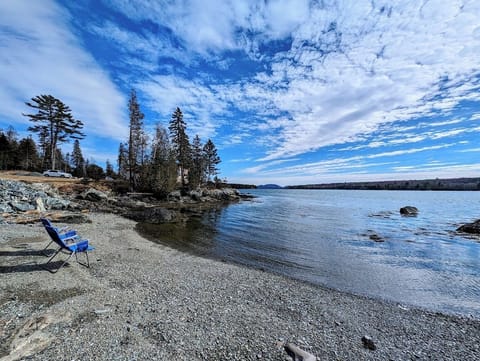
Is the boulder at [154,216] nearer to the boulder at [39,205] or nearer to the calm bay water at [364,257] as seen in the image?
the calm bay water at [364,257]

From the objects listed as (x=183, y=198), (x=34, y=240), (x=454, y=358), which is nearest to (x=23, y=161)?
(x=183, y=198)

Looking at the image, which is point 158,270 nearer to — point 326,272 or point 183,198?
point 326,272

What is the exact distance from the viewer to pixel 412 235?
16.7m

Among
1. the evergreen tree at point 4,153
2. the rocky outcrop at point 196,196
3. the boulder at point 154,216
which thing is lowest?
the boulder at point 154,216

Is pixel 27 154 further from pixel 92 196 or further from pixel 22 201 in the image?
pixel 22 201

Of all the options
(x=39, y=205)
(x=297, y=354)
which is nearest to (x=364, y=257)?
(x=297, y=354)

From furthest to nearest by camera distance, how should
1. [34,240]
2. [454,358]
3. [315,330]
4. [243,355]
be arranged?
[34,240]
[315,330]
[454,358]
[243,355]

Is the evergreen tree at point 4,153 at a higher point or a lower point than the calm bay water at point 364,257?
higher

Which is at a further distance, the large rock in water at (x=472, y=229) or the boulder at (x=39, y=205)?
the boulder at (x=39, y=205)

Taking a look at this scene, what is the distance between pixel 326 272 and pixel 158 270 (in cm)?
673

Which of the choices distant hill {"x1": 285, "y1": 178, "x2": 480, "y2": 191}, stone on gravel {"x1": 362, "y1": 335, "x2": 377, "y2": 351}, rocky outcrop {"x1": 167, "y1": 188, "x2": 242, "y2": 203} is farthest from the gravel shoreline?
distant hill {"x1": 285, "y1": 178, "x2": 480, "y2": 191}

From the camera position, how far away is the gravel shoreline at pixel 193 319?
3.64 metres

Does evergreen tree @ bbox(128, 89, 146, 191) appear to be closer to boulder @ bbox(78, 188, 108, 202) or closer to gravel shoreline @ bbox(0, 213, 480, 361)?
boulder @ bbox(78, 188, 108, 202)

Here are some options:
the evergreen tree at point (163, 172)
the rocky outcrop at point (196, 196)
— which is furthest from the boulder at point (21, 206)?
the rocky outcrop at point (196, 196)
